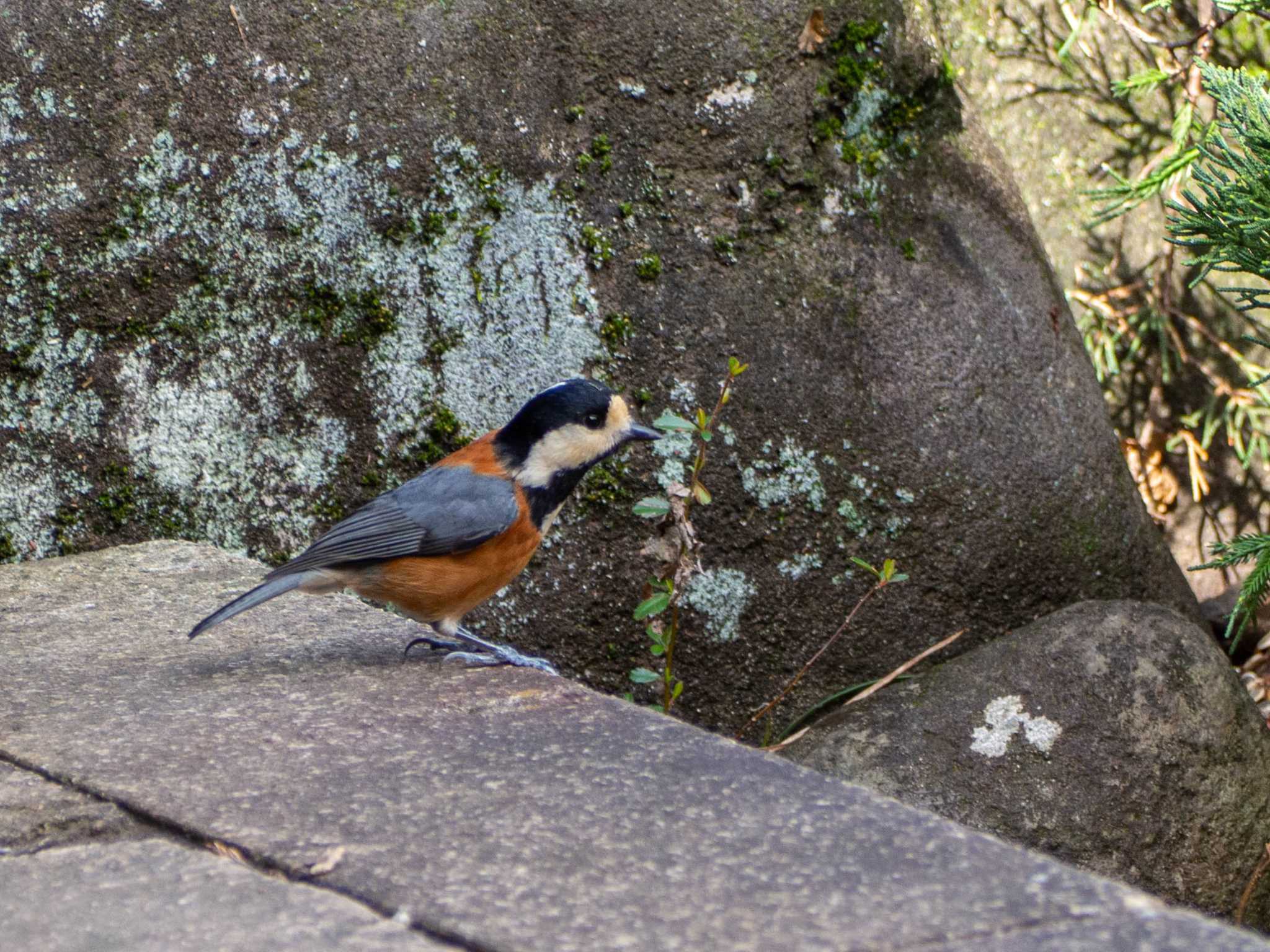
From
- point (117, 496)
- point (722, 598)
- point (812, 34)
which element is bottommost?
point (722, 598)

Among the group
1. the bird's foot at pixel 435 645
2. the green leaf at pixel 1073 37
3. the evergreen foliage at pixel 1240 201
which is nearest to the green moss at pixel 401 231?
the bird's foot at pixel 435 645


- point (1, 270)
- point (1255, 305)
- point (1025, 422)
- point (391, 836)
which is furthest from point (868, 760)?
point (1, 270)

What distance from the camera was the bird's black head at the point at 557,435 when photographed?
3.14 m

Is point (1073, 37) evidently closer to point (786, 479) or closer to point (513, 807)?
point (786, 479)

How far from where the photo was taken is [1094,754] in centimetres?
355

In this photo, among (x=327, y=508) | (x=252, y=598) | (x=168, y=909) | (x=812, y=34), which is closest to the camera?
(x=168, y=909)

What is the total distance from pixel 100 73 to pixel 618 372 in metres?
1.61

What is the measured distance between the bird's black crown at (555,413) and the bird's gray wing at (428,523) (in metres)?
0.10

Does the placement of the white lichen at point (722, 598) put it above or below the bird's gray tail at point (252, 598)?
below

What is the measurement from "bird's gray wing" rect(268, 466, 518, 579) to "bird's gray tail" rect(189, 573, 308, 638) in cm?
7

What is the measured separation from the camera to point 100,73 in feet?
12.0

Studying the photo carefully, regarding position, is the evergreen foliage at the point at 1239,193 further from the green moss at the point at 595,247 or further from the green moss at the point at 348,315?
the green moss at the point at 348,315

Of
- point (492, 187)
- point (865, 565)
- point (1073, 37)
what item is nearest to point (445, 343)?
point (492, 187)

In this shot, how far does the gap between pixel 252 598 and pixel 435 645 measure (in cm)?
42
